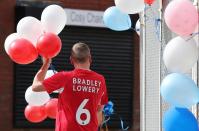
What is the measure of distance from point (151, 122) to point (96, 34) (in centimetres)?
575

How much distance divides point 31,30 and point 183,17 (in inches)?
79.5

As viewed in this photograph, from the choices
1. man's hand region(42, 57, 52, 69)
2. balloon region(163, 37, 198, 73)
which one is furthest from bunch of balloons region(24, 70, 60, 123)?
balloon region(163, 37, 198, 73)

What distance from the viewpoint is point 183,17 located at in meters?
5.49

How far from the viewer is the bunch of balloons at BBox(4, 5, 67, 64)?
6469 millimetres

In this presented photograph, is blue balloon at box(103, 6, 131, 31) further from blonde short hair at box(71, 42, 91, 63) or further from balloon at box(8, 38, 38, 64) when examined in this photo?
blonde short hair at box(71, 42, 91, 63)

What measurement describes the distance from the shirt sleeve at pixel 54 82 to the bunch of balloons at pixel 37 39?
69cm

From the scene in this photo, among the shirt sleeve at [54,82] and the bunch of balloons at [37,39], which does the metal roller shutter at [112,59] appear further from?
the shirt sleeve at [54,82]

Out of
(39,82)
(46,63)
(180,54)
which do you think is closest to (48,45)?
(46,63)

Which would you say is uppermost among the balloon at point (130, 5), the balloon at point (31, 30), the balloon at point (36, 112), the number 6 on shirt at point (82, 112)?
the balloon at point (130, 5)

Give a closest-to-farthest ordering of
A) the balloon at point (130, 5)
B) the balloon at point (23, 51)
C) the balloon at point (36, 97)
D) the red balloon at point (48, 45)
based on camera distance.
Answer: the red balloon at point (48, 45) → the balloon at point (23, 51) → the balloon at point (130, 5) → the balloon at point (36, 97)

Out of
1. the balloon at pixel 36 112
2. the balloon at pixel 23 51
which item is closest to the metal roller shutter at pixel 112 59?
the balloon at pixel 36 112

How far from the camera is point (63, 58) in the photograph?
13.0 meters

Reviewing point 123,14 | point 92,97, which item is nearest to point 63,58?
point 123,14

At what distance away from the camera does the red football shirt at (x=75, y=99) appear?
5.66m
